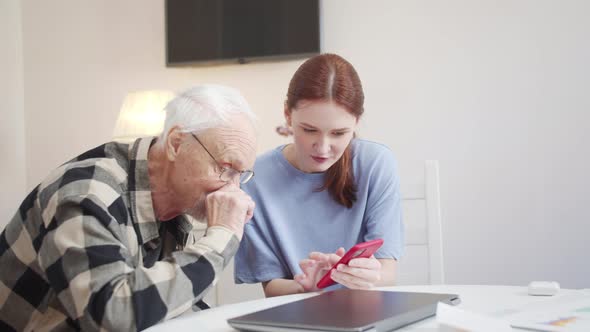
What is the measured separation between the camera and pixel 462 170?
270 centimetres

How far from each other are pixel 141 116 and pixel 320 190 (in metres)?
1.29

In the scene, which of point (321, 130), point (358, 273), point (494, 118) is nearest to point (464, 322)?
point (358, 273)

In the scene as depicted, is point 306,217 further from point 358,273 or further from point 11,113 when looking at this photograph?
point 11,113

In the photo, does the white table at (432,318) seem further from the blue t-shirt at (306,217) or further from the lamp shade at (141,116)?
the lamp shade at (141,116)

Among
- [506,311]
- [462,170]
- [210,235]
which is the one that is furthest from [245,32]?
[506,311]

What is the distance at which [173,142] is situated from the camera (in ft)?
4.11

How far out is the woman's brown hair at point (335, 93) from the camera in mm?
1648

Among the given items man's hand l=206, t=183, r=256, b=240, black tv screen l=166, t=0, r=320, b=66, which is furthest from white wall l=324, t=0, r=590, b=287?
man's hand l=206, t=183, r=256, b=240

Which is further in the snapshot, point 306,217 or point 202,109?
point 306,217

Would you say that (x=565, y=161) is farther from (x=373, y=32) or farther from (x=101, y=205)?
(x=101, y=205)

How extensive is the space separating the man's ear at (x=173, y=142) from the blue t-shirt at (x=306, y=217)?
52cm

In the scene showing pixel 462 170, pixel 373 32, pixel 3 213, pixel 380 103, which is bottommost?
pixel 3 213

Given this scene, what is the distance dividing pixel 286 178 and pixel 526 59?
4.42 feet

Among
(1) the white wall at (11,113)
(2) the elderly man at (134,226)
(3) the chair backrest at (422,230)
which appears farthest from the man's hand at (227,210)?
(1) the white wall at (11,113)
